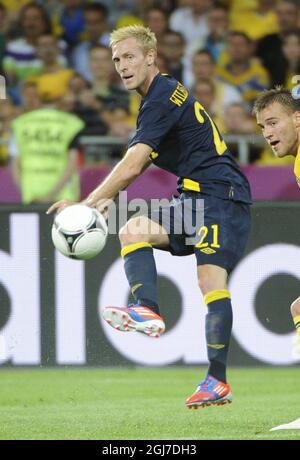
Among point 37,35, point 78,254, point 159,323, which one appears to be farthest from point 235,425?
point 37,35

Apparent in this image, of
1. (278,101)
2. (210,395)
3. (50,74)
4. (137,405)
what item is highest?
(50,74)

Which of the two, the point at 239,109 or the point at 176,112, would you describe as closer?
the point at 176,112

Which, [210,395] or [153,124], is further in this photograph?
[153,124]

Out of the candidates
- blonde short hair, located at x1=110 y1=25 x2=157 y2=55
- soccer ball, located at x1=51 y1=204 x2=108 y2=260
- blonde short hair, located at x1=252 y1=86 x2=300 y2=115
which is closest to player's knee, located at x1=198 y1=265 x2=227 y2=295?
soccer ball, located at x1=51 y1=204 x2=108 y2=260

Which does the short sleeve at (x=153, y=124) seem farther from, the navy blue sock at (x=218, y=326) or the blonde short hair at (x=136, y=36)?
the navy blue sock at (x=218, y=326)

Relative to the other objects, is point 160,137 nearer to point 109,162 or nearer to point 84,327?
point 84,327

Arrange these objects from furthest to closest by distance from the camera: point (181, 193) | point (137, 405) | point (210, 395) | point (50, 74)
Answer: point (50, 74), point (137, 405), point (181, 193), point (210, 395)

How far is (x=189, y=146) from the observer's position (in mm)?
6828

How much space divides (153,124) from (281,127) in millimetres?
765

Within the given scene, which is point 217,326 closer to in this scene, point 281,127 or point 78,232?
point 78,232

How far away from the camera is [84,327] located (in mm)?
9289

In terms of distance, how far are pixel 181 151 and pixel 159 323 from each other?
1.17m
